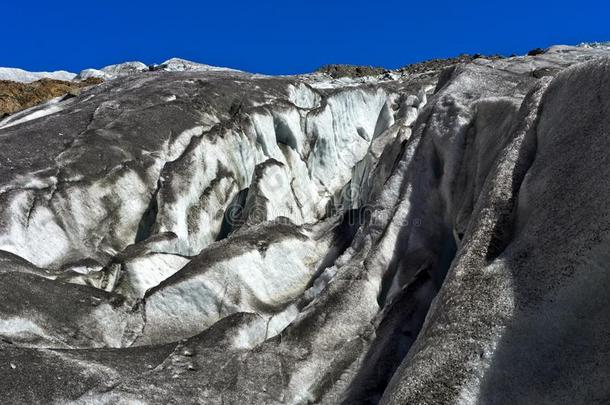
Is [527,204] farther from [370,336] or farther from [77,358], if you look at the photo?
[77,358]

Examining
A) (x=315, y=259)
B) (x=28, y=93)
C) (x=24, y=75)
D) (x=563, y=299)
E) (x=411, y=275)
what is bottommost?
(x=563, y=299)

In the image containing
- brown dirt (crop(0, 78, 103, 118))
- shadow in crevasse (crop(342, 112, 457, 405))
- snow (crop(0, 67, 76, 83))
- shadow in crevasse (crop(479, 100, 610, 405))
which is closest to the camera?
shadow in crevasse (crop(479, 100, 610, 405))

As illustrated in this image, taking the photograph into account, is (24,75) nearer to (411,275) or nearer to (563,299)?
(411,275)

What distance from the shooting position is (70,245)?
18.4 m

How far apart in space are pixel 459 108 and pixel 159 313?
9.81 meters

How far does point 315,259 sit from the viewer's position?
18031mm

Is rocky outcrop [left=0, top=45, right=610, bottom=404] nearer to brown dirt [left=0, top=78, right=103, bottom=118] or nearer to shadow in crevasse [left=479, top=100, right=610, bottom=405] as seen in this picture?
shadow in crevasse [left=479, top=100, right=610, bottom=405]

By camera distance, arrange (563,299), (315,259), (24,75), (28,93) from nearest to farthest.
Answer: (563,299), (315,259), (28,93), (24,75)

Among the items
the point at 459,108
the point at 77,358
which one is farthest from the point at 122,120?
the point at 77,358

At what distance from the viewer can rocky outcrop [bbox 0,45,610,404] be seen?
7645 mm

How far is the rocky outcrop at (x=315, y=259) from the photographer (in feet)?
25.1

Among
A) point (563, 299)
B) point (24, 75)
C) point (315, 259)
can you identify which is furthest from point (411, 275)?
point (24, 75)

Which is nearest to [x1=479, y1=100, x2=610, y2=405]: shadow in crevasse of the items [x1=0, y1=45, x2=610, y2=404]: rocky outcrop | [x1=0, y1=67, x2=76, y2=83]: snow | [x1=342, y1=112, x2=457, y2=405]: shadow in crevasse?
[x1=0, y1=45, x2=610, y2=404]: rocky outcrop

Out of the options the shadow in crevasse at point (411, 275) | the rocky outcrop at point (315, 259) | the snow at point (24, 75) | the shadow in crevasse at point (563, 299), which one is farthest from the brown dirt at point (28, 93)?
the shadow in crevasse at point (563, 299)
